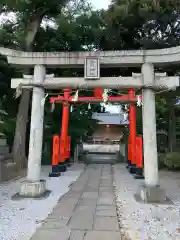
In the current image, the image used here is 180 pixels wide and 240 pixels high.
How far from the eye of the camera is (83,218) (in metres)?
5.39

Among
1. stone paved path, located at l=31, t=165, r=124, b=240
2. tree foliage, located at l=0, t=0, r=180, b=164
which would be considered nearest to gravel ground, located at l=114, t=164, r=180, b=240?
stone paved path, located at l=31, t=165, r=124, b=240

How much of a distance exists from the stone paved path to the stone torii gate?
1.11 meters

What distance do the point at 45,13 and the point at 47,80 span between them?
287 inches

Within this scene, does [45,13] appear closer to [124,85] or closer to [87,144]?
[124,85]

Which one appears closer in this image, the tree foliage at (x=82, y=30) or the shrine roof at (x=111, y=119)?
the tree foliage at (x=82, y=30)

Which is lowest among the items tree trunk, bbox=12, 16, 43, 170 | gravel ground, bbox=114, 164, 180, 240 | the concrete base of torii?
gravel ground, bbox=114, 164, 180, 240

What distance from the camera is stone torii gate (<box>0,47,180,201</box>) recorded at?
726 cm

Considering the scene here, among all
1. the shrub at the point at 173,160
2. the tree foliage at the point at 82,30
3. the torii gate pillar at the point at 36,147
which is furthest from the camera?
the shrub at the point at 173,160

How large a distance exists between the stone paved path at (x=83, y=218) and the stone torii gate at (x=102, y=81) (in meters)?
1.11

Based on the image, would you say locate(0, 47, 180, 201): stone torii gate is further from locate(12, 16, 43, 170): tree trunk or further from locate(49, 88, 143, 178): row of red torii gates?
locate(12, 16, 43, 170): tree trunk

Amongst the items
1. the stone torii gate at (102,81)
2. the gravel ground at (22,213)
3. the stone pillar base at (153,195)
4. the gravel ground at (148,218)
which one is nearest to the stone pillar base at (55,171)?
the gravel ground at (22,213)

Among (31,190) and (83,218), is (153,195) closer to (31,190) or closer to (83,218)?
(83,218)

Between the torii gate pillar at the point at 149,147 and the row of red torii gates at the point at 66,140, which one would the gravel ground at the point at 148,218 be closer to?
the torii gate pillar at the point at 149,147

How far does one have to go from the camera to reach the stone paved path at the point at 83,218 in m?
4.42
